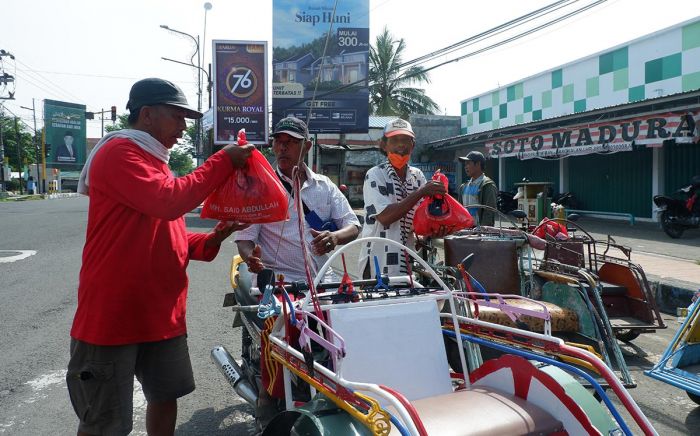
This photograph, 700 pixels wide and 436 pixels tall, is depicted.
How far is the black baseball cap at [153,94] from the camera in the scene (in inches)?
96.0

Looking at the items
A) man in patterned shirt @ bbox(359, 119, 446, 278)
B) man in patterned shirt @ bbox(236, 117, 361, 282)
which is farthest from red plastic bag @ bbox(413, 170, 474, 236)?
man in patterned shirt @ bbox(236, 117, 361, 282)

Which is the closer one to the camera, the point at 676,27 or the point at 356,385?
the point at 356,385

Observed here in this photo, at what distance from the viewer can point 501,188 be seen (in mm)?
22016

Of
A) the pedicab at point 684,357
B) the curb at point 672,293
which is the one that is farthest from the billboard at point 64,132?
the pedicab at point 684,357

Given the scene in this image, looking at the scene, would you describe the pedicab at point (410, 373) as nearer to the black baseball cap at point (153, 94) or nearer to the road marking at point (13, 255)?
the black baseball cap at point (153, 94)

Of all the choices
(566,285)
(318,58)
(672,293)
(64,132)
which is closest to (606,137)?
(672,293)

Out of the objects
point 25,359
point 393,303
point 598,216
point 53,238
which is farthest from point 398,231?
point 598,216

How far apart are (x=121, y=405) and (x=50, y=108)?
65.3 metres

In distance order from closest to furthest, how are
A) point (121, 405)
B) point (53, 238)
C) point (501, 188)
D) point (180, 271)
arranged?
point (121, 405), point (180, 271), point (53, 238), point (501, 188)

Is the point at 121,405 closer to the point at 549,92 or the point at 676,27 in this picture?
the point at 676,27

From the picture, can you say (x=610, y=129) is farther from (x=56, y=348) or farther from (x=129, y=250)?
(x=129, y=250)

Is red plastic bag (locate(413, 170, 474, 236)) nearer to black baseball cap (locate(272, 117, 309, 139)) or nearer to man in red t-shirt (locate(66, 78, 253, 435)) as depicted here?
black baseball cap (locate(272, 117, 309, 139))

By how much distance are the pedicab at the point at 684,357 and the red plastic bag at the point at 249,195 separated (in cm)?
292

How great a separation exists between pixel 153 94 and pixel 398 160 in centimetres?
207
